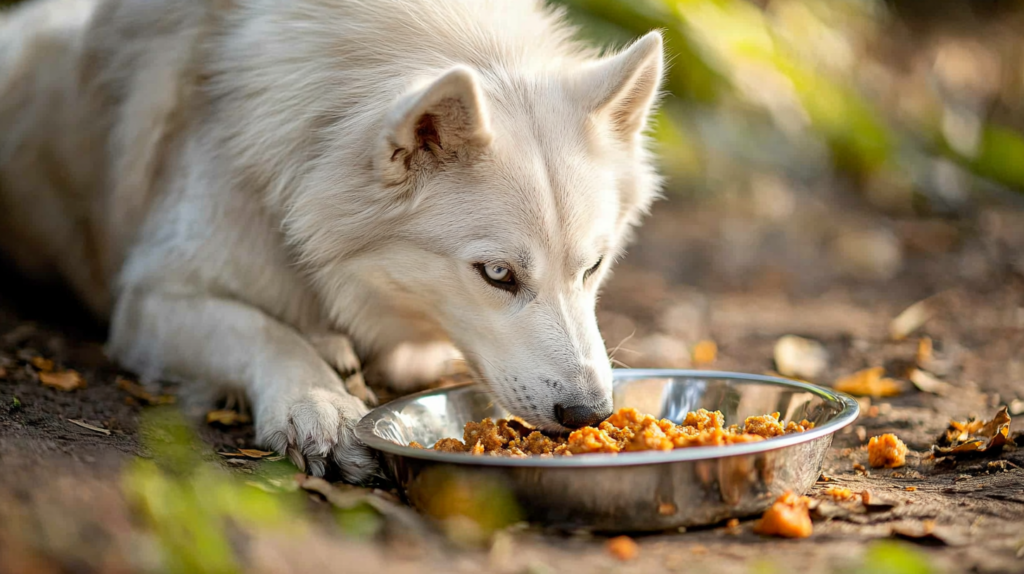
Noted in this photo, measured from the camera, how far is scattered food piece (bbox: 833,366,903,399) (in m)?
3.47

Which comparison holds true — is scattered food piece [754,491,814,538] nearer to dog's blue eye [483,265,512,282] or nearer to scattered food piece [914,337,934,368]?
dog's blue eye [483,265,512,282]

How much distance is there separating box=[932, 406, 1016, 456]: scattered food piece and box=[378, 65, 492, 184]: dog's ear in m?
1.70

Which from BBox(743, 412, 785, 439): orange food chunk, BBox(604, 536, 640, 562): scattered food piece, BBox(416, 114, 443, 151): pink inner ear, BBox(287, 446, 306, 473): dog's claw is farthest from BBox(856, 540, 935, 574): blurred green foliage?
BBox(416, 114, 443, 151): pink inner ear

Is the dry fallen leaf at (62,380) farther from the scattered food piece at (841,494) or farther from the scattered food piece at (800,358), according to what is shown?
the scattered food piece at (800,358)

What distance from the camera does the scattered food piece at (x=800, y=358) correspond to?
3.81 metres

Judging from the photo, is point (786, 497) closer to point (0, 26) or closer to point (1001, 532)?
point (1001, 532)

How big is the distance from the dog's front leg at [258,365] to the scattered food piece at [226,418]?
10cm

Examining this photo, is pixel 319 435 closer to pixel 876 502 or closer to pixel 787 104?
pixel 876 502

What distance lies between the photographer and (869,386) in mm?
3480

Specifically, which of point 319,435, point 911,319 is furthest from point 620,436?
point 911,319

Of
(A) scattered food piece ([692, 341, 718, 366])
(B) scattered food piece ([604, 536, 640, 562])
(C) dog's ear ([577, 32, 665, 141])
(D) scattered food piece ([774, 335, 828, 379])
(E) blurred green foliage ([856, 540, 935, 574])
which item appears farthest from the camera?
(A) scattered food piece ([692, 341, 718, 366])

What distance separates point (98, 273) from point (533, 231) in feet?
7.66

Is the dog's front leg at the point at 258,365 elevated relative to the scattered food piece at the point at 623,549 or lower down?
lower down

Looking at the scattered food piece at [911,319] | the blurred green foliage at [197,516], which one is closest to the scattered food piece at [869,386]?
the scattered food piece at [911,319]
